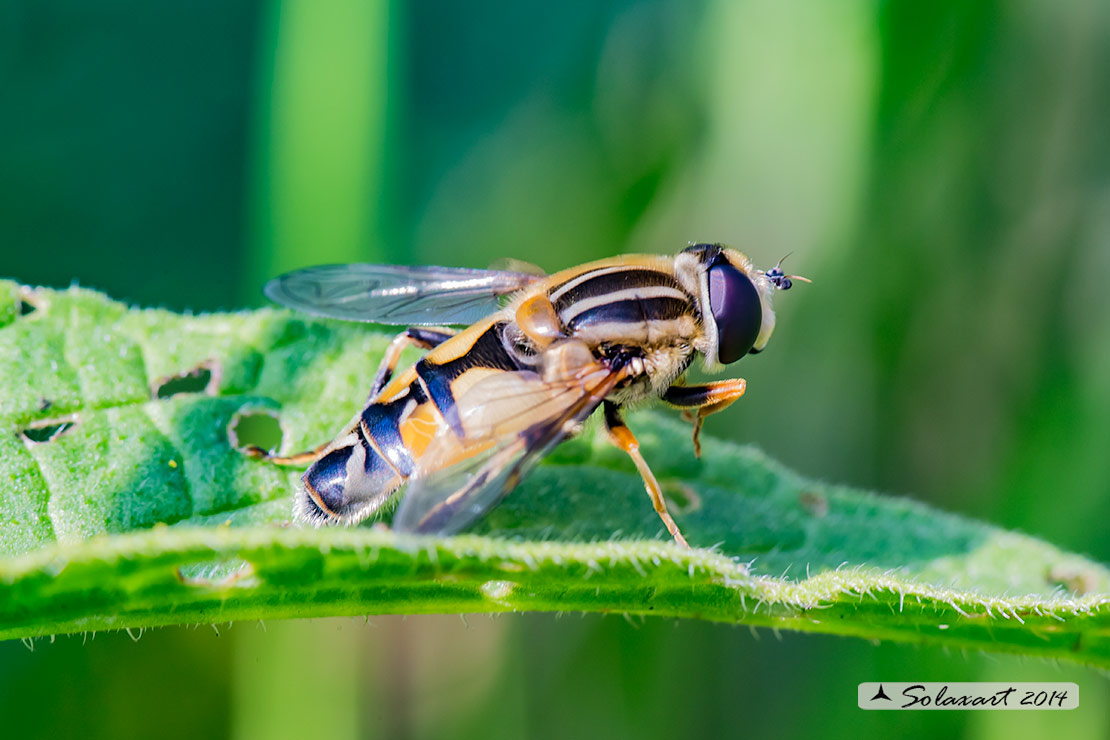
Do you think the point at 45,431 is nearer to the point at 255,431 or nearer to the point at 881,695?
the point at 255,431

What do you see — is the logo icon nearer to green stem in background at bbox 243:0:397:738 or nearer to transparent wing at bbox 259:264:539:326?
transparent wing at bbox 259:264:539:326

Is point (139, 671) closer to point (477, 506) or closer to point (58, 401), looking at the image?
point (58, 401)

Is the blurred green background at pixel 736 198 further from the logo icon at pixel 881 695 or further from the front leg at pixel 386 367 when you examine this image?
the front leg at pixel 386 367

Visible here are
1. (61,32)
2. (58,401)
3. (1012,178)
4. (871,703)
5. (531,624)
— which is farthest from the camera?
(1012,178)

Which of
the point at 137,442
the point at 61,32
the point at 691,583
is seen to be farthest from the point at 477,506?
the point at 61,32

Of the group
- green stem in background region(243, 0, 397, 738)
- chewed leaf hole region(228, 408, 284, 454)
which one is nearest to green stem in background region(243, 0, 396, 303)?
green stem in background region(243, 0, 397, 738)
